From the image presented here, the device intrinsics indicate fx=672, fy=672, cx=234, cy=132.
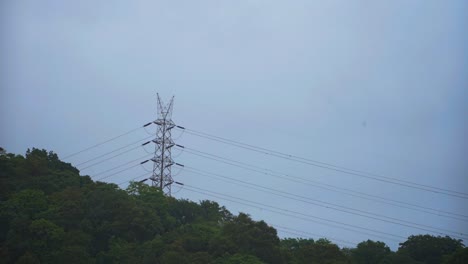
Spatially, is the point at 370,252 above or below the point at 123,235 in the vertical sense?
above

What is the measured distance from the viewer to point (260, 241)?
35.8 meters

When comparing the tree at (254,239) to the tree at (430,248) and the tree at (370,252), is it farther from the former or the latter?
the tree at (430,248)

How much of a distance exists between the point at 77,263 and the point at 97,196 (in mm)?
7484

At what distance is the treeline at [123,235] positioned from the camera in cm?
3294

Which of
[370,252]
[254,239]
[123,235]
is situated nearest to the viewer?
[254,239]

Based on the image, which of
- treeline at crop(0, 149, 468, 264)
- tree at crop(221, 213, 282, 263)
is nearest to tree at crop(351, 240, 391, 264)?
treeline at crop(0, 149, 468, 264)

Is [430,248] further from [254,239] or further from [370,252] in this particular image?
[254,239]

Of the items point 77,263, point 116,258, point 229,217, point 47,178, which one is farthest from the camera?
point 229,217

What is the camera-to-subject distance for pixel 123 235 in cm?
3694

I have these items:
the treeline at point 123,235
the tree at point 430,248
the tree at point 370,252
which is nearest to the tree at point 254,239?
the treeline at point 123,235

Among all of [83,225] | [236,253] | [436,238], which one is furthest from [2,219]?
[436,238]

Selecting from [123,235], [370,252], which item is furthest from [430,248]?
[123,235]

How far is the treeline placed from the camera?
32938 millimetres

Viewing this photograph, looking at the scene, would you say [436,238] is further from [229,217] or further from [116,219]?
[116,219]
